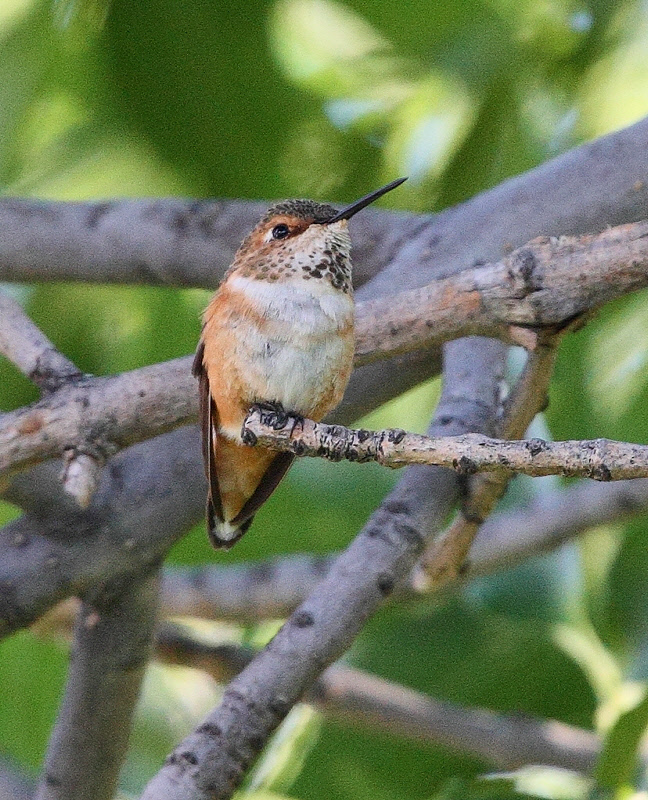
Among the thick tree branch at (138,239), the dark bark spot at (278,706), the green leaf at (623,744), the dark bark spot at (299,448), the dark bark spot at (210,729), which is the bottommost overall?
the dark bark spot at (210,729)

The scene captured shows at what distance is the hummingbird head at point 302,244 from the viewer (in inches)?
109

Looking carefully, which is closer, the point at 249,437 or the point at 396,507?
the point at 249,437

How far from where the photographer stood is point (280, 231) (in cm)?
288

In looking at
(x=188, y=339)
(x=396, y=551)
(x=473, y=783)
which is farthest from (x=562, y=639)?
(x=396, y=551)

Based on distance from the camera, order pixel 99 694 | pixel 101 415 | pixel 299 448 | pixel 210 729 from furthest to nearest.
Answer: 1. pixel 99 694
2. pixel 101 415
3. pixel 210 729
4. pixel 299 448

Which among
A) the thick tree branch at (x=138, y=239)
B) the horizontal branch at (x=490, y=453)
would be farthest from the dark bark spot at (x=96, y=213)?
the horizontal branch at (x=490, y=453)

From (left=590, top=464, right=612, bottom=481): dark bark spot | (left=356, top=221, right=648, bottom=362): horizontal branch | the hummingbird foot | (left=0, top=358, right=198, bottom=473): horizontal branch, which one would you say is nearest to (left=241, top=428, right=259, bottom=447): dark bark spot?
the hummingbird foot

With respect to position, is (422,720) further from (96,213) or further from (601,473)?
(601,473)

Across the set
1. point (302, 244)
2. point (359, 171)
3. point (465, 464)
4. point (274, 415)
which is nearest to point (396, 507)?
point (274, 415)

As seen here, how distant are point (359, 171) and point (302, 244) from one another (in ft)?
7.64

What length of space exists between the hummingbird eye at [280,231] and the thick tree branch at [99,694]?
1.07m

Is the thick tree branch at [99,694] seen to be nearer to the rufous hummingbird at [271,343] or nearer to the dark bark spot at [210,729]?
the rufous hummingbird at [271,343]

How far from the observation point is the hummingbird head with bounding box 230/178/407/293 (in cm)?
276

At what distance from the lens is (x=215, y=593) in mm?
4770
